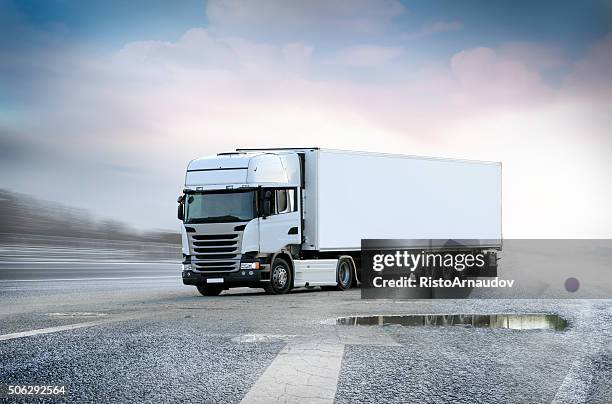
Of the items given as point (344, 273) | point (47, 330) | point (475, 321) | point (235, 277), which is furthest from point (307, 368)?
point (344, 273)

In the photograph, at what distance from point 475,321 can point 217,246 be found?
30.0ft

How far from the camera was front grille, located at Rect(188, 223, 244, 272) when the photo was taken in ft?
69.9

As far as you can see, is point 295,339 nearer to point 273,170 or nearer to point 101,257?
point 273,170

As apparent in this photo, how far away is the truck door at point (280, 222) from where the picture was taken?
21.7m

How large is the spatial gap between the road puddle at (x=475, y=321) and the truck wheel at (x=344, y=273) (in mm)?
9399

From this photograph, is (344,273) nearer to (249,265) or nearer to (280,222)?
(280,222)

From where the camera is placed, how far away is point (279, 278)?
72.9 ft

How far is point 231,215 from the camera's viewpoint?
2134 centimetres

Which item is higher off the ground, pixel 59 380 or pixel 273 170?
pixel 273 170

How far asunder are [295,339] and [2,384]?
4.32 m

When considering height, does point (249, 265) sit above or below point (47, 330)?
above

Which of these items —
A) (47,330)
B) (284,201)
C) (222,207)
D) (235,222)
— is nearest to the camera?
(47,330)

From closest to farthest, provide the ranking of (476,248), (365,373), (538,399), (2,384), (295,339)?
(538,399) → (2,384) → (365,373) → (295,339) → (476,248)

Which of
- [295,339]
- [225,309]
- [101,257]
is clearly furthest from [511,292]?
[101,257]
